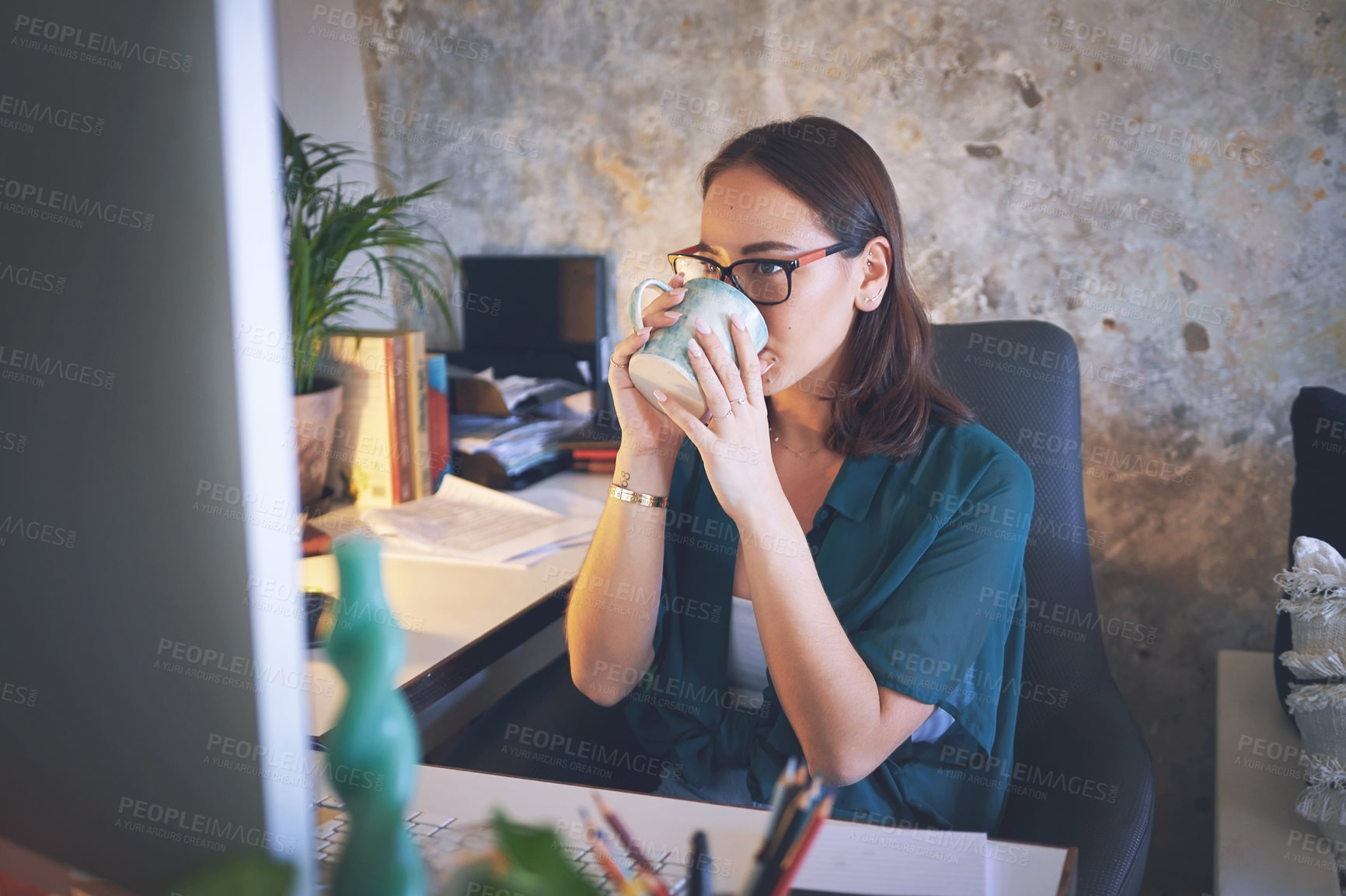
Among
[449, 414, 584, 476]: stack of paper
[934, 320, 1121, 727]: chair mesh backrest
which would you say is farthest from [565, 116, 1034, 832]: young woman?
[449, 414, 584, 476]: stack of paper

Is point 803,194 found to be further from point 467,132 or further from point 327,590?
point 467,132

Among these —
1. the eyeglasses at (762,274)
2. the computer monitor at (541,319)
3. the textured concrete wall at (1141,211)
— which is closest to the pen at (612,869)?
the eyeglasses at (762,274)

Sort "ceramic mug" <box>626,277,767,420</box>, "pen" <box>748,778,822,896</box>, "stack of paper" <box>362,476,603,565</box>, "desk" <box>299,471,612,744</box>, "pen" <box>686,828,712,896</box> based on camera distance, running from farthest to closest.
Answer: "stack of paper" <box>362,476,603,565</box> < "desk" <box>299,471,612,744</box> < "ceramic mug" <box>626,277,767,420</box> < "pen" <box>686,828,712,896</box> < "pen" <box>748,778,822,896</box>

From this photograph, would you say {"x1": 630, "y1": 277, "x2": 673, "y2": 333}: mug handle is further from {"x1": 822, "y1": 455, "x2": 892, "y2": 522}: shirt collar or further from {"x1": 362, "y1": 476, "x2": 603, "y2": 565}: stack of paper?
{"x1": 362, "y1": 476, "x2": 603, "y2": 565}: stack of paper

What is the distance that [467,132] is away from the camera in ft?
7.07

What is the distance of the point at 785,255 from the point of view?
3.46 ft

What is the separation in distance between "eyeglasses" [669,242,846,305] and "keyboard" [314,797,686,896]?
0.64 m

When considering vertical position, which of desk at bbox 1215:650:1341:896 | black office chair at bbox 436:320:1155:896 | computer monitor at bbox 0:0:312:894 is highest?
computer monitor at bbox 0:0:312:894

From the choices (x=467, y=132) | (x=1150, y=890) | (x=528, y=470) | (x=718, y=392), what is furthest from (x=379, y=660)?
(x=467, y=132)

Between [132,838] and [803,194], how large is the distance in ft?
3.05

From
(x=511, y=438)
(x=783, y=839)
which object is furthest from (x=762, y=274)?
(x=511, y=438)

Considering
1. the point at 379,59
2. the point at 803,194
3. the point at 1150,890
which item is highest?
the point at 379,59

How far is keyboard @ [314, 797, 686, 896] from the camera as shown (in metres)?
0.58

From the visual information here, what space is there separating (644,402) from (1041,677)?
663 millimetres
